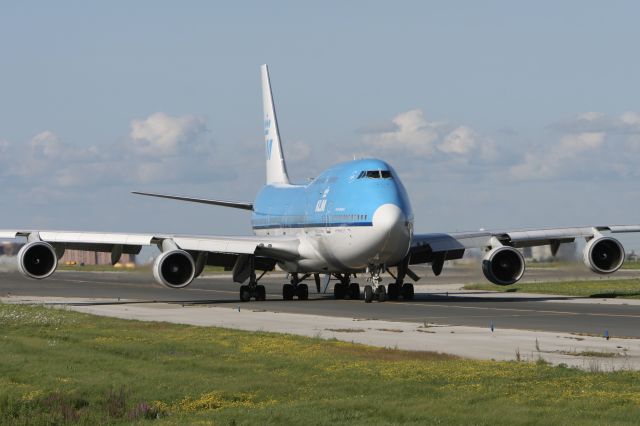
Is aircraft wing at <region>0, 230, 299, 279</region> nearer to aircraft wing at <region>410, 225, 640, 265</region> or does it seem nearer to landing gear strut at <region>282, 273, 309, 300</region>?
landing gear strut at <region>282, 273, 309, 300</region>

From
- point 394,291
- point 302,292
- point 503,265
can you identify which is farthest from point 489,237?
point 302,292

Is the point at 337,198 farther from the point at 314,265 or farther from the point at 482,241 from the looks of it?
the point at 482,241

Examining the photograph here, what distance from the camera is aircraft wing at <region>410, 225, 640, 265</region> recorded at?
46781 mm

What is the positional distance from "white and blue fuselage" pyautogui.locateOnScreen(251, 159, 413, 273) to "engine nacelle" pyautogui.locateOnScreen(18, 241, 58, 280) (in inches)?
401

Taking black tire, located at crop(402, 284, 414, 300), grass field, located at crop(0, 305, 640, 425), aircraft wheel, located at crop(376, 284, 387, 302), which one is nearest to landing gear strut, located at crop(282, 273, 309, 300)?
black tire, located at crop(402, 284, 414, 300)

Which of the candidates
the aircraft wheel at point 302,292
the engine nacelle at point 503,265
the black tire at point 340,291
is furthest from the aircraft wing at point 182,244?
the engine nacelle at point 503,265

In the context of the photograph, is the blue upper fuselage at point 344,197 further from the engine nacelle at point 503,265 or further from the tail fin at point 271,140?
the tail fin at point 271,140

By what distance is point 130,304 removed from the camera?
1807 inches

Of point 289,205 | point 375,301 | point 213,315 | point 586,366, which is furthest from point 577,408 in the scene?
point 289,205

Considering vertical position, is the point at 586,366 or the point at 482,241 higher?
the point at 482,241

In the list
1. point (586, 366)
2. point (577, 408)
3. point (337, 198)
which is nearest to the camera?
point (577, 408)

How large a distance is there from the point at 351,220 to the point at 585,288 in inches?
710

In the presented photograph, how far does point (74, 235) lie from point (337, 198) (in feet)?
33.5

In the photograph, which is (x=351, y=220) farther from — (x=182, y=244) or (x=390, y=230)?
(x=182, y=244)
